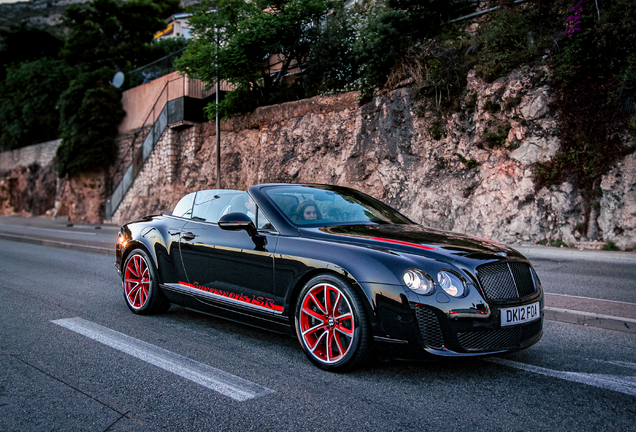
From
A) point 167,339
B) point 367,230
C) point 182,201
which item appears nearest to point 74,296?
point 182,201

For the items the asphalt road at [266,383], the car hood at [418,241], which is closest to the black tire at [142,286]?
the asphalt road at [266,383]

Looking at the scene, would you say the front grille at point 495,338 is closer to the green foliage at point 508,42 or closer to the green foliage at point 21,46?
the green foliage at point 508,42

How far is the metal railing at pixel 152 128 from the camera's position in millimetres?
26705

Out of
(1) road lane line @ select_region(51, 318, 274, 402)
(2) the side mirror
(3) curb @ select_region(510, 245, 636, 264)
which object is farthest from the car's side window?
(3) curb @ select_region(510, 245, 636, 264)

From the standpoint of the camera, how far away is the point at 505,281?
350 cm

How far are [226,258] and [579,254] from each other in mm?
10397

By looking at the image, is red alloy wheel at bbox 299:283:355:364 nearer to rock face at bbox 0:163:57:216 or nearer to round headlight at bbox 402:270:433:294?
round headlight at bbox 402:270:433:294

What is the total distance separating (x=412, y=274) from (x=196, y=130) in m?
24.2

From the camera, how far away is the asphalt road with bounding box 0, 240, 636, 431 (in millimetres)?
2809

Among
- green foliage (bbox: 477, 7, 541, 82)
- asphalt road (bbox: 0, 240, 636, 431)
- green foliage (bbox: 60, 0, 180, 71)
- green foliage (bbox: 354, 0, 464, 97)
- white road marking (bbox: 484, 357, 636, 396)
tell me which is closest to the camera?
asphalt road (bbox: 0, 240, 636, 431)

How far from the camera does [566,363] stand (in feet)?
12.7

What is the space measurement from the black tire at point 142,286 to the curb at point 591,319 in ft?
13.7

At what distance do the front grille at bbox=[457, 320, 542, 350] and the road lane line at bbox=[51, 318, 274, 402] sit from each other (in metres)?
1.33

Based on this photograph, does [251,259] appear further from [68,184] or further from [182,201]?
[68,184]
